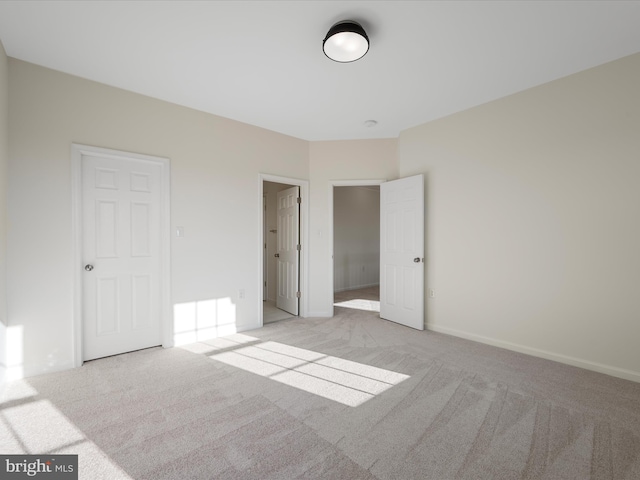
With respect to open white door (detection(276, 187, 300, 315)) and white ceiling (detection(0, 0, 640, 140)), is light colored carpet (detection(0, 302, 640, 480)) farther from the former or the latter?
white ceiling (detection(0, 0, 640, 140))

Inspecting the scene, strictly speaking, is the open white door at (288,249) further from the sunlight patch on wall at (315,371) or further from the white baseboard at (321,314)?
the sunlight patch on wall at (315,371)

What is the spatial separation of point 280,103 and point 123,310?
280cm

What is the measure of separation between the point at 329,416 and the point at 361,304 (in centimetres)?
358

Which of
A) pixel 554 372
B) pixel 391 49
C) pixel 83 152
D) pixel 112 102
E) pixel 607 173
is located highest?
pixel 391 49

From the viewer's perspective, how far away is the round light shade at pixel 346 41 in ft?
6.92

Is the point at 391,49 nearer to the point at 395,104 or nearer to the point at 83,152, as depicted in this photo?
the point at 395,104

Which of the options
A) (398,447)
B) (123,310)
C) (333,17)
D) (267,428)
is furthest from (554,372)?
(123,310)

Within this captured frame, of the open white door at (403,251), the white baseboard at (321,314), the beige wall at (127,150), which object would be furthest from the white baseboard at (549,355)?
the beige wall at (127,150)

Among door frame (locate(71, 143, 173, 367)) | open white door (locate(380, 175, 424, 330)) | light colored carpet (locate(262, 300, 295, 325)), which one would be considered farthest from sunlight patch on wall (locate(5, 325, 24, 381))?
open white door (locate(380, 175, 424, 330))

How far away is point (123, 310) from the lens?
3080 millimetres

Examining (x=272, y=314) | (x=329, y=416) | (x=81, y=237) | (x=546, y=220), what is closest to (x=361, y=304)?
(x=272, y=314)

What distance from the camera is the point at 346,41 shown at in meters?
2.16

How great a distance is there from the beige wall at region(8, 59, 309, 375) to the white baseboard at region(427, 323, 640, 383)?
257 centimetres

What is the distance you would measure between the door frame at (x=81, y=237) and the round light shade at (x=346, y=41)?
214 cm
